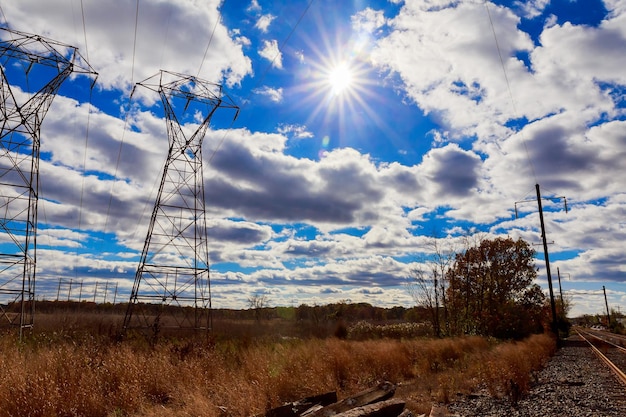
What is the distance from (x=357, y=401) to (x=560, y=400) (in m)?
5.12

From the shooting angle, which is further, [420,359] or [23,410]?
[420,359]

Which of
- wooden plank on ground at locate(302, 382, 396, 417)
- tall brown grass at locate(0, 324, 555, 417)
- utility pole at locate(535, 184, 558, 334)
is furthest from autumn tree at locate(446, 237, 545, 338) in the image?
wooden plank on ground at locate(302, 382, 396, 417)

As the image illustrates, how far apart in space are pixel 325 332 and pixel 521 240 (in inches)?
855

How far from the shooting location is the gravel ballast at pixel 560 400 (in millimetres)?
8266

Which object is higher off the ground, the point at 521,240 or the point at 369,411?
the point at 521,240

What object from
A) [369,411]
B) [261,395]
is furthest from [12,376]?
[369,411]

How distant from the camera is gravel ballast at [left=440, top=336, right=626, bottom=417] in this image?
827 cm

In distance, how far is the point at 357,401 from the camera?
780cm

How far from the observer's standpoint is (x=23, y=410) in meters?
7.43

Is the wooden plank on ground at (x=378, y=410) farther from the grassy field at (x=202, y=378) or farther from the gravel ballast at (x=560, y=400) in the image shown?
the grassy field at (x=202, y=378)

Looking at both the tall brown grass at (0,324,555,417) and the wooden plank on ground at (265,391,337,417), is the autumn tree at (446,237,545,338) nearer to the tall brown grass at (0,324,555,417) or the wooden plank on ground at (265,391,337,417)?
the tall brown grass at (0,324,555,417)

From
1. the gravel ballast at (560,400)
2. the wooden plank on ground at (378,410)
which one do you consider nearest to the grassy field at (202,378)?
the gravel ballast at (560,400)

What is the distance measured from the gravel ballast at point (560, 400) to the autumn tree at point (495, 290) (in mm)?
22601

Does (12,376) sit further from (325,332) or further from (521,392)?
(325,332)
